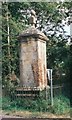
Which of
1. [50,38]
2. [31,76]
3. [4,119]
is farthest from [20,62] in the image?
[4,119]

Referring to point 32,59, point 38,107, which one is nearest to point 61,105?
point 38,107

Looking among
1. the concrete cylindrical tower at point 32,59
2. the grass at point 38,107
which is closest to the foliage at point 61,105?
the grass at point 38,107

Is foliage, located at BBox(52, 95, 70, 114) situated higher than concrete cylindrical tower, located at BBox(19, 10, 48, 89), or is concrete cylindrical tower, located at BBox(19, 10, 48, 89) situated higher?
concrete cylindrical tower, located at BBox(19, 10, 48, 89)

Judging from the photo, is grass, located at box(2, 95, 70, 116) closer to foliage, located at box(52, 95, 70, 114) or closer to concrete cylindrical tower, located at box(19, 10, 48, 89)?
foliage, located at box(52, 95, 70, 114)

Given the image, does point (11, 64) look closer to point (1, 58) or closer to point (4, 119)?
point (1, 58)

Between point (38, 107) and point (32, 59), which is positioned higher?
point (32, 59)

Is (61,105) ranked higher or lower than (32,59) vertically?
lower

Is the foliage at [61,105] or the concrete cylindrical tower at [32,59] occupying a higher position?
the concrete cylindrical tower at [32,59]

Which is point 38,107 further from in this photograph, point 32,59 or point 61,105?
point 32,59

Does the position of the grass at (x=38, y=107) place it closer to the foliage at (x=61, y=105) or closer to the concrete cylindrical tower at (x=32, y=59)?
the foliage at (x=61, y=105)

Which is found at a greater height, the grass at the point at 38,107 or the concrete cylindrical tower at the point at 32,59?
the concrete cylindrical tower at the point at 32,59

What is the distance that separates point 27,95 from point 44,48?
25.3 inches

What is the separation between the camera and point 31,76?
3451 millimetres

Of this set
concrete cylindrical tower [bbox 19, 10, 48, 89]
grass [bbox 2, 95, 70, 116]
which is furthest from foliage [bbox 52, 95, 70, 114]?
concrete cylindrical tower [bbox 19, 10, 48, 89]
